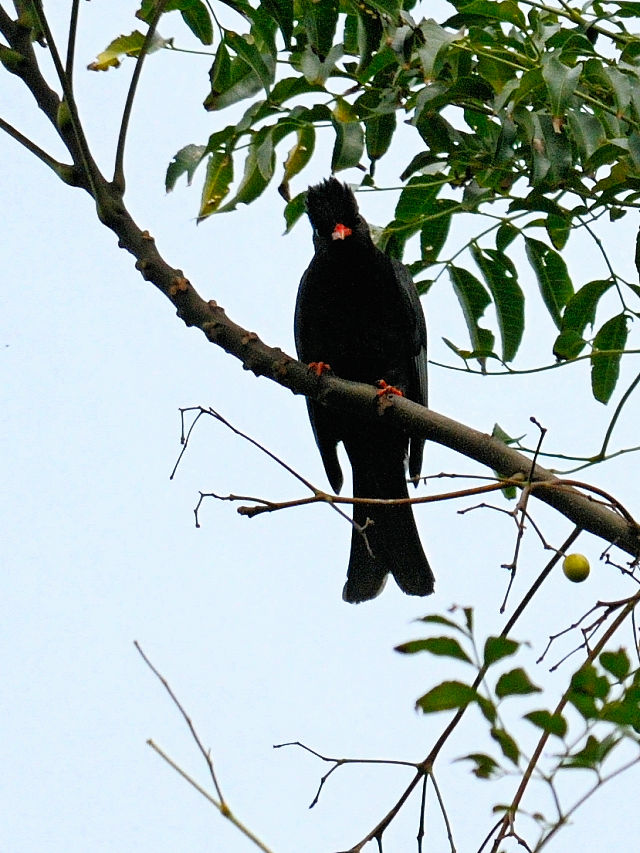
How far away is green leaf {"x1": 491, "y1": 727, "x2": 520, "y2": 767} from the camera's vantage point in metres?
1.42

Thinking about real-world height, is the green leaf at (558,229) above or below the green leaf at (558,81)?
above

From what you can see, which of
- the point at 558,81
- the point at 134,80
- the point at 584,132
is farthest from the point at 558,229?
the point at 134,80

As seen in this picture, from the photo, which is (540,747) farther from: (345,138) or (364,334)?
(364,334)

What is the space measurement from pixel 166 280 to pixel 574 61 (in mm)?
1100

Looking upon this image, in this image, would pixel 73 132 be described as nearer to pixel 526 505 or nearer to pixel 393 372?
pixel 526 505

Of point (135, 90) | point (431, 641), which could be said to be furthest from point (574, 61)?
point (431, 641)

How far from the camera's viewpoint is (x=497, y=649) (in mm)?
1387

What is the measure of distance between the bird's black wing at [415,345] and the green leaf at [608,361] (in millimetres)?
1903

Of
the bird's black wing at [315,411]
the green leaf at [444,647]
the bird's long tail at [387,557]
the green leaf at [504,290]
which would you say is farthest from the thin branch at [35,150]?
the bird's black wing at [315,411]

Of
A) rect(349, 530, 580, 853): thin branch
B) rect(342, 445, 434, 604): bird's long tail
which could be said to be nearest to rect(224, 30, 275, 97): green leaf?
rect(349, 530, 580, 853): thin branch

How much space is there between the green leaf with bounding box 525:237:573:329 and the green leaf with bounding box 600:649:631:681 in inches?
75.7

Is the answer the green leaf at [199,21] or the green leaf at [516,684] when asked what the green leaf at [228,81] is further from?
the green leaf at [516,684]

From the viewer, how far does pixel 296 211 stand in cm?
319

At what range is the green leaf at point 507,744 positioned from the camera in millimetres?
1416
